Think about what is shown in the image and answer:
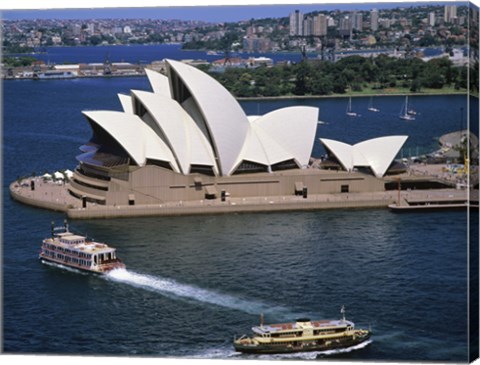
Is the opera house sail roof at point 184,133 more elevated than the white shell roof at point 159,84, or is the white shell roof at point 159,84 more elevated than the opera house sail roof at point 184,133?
the white shell roof at point 159,84

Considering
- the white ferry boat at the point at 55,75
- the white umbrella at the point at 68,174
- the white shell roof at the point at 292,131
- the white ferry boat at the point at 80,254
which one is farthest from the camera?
the white ferry boat at the point at 55,75

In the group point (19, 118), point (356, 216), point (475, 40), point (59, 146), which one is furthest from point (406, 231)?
point (19, 118)

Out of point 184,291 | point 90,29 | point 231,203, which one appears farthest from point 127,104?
point 90,29

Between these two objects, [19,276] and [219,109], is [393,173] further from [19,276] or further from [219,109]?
[19,276]

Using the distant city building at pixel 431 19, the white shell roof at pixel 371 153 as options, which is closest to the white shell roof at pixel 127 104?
the white shell roof at pixel 371 153

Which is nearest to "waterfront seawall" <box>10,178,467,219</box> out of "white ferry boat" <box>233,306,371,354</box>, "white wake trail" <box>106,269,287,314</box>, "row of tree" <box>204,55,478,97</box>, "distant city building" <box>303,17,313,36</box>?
"white wake trail" <box>106,269,287,314</box>

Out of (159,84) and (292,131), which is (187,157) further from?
(292,131)

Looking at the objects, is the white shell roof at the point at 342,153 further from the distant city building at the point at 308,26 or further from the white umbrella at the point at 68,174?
the distant city building at the point at 308,26
